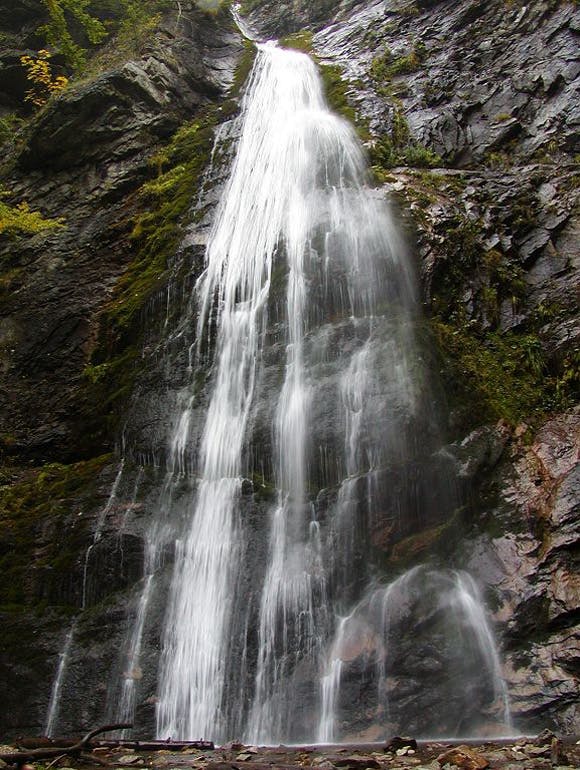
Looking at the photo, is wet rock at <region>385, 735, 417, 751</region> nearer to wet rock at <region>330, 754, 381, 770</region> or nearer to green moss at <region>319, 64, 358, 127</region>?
wet rock at <region>330, 754, 381, 770</region>

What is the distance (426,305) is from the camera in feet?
32.8

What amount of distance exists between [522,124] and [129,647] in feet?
40.4

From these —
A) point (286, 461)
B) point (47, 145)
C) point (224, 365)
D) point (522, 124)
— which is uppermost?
point (47, 145)

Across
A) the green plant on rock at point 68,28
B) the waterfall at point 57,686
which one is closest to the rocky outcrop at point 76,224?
the green plant on rock at point 68,28

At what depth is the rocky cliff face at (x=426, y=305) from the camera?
7.52 meters

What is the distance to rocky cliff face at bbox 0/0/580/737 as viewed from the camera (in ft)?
24.7

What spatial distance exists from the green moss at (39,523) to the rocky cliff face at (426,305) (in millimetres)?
33

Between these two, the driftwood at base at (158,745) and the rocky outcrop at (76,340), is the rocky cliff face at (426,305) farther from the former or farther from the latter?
the driftwood at base at (158,745)

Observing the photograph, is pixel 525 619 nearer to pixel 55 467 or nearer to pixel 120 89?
pixel 55 467

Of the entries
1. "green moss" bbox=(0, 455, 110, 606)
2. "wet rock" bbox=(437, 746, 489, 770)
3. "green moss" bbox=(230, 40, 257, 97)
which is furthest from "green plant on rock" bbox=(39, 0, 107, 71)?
"wet rock" bbox=(437, 746, 489, 770)

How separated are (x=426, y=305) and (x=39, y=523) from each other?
22.3ft

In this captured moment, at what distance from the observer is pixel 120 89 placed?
1611 cm

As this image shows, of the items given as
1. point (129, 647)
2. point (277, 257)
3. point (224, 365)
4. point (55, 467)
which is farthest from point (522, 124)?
point (129, 647)

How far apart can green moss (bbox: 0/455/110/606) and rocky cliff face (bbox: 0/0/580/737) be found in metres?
0.03
